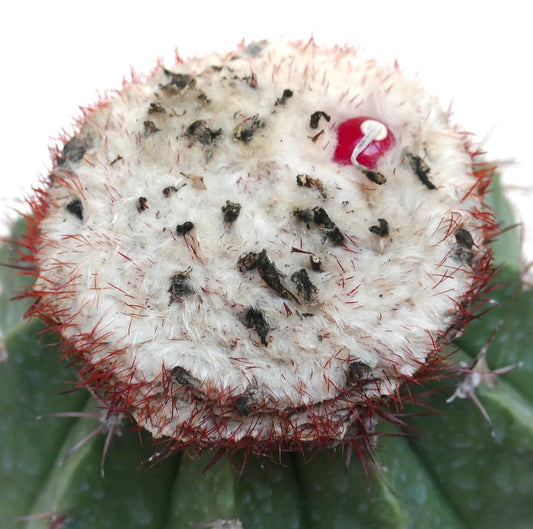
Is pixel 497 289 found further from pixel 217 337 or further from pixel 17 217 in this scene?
pixel 17 217

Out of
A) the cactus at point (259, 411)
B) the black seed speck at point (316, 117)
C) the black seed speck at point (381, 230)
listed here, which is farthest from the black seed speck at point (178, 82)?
the black seed speck at point (381, 230)

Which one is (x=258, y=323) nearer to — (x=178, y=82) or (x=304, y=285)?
(x=304, y=285)

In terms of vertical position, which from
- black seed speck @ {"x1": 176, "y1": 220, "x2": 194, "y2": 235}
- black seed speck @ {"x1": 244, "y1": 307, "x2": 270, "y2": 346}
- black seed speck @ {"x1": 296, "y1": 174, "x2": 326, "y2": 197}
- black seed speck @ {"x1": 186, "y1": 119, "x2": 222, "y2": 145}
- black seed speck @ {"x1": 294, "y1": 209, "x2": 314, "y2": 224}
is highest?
black seed speck @ {"x1": 186, "y1": 119, "x2": 222, "y2": 145}

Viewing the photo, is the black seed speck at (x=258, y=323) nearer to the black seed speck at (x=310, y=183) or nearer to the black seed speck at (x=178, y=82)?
the black seed speck at (x=310, y=183)

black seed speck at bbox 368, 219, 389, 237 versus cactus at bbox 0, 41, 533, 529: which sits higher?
black seed speck at bbox 368, 219, 389, 237

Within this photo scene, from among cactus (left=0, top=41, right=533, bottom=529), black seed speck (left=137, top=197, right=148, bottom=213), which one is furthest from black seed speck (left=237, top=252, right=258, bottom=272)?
black seed speck (left=137, top=197, right=148, bottom=213)

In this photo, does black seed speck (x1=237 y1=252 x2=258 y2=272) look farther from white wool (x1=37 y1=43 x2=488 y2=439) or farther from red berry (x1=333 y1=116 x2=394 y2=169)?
red berry (x1=333 y1=116 x2=394 y2=169)
